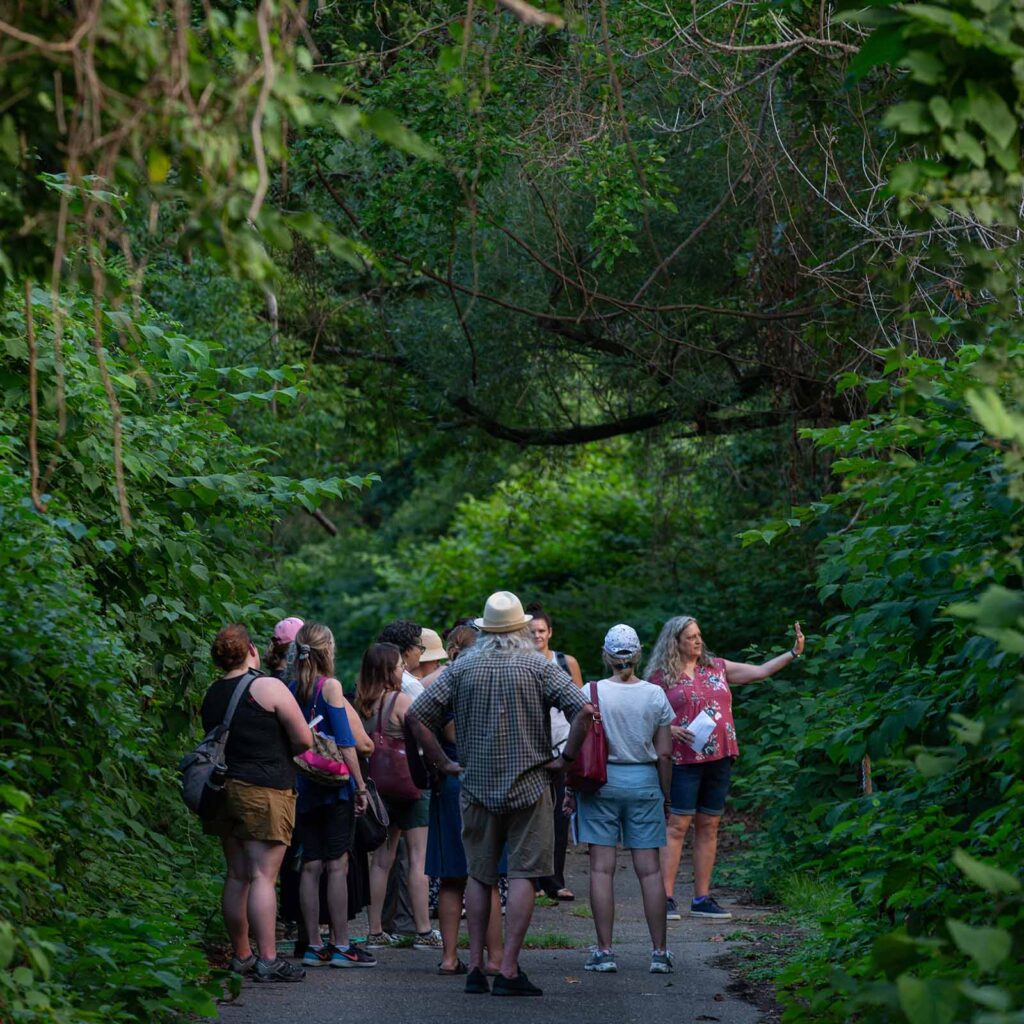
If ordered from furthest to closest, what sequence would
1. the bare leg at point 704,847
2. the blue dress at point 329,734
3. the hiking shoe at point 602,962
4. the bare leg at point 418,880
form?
the bare leg at point 704,847, the bare leg at point 418,880, the hiking shoe at point 602,962, the blue dress at point 329,734

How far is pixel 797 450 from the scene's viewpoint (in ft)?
49.1

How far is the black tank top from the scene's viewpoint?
8.02 m

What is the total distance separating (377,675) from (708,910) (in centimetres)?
305

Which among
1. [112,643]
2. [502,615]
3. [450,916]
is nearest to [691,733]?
[450,916]

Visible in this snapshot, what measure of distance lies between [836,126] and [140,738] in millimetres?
7244

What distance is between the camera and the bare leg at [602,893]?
877cm

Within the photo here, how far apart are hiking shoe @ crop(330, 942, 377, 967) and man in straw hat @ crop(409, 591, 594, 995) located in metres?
0.92

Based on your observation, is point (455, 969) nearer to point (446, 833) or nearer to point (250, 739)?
point (446, 833)

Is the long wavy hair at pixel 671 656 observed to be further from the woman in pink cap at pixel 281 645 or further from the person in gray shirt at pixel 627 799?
the woman in pink cap at pixel 281 645

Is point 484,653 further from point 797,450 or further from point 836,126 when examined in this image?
point 797,450

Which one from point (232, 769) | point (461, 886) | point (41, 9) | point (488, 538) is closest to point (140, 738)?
point (232, 769)

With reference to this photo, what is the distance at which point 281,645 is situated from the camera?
31.3 feet

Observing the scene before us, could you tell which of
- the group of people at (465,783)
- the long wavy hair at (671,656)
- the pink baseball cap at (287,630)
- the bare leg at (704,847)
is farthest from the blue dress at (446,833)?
the bare leg at (704,847)

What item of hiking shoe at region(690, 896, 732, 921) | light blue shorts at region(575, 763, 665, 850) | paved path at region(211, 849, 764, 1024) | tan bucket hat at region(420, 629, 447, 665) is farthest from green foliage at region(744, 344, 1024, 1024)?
tan bucket hat at region(420, 629, 447, 665)
